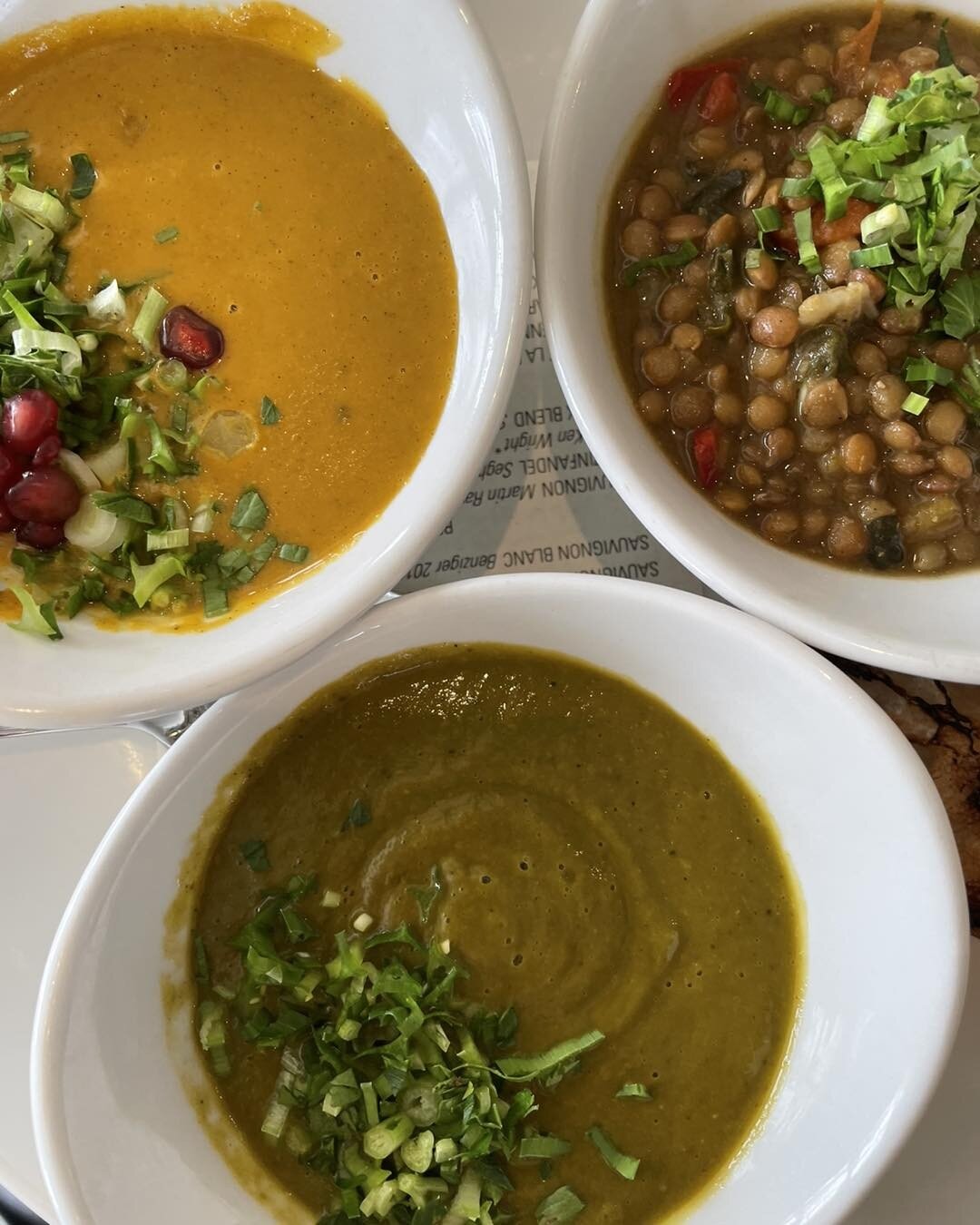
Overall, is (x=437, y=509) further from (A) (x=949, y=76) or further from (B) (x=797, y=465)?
(A) (x=949, y=76)

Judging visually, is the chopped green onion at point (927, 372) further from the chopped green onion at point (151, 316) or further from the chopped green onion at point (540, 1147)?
the chopped green onion at point (540, 1147)

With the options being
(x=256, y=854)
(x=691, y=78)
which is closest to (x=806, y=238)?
(x=691, y=78)

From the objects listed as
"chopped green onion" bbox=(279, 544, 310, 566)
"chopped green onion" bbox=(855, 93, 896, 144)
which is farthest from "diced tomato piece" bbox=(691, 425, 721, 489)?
"chopped green onion" bbox=(279, 544, 310, 566)

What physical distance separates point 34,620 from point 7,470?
0.31 m

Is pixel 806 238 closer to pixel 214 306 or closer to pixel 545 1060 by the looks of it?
pixel 214 306

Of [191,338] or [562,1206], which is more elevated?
[191,338]

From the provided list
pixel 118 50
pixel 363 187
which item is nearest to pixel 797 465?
pixel 363 187

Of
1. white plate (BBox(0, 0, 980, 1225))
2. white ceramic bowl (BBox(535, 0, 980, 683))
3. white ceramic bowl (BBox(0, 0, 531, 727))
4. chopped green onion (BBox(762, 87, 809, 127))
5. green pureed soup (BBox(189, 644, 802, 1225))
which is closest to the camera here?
white ceramic bowl (BBox(0, 0, 531, 727))

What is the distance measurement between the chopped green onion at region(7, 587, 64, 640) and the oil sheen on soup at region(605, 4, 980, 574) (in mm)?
1364

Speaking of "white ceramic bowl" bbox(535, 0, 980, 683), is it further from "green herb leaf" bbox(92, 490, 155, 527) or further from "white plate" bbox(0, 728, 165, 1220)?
"white plate" bbox(0, 728, 165, 1220)

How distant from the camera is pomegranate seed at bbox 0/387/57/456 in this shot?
1.92m

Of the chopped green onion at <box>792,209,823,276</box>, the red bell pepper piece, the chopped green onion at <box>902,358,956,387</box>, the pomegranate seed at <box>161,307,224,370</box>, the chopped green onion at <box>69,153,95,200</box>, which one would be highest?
the chopped green onion at <box>69,153,95,200</box>

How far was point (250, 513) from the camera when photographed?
6.59ft

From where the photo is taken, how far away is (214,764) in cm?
210
